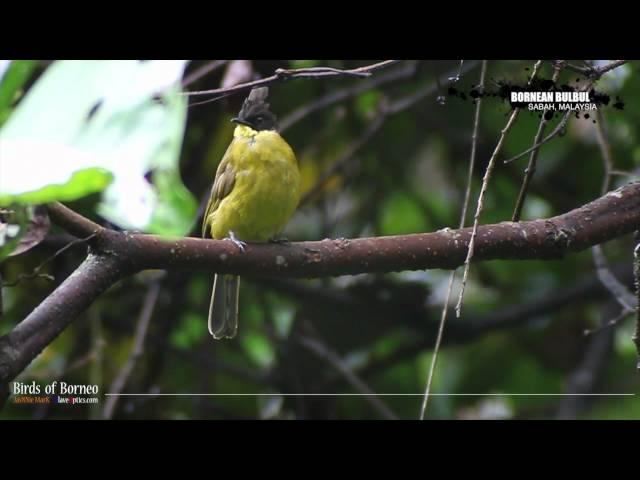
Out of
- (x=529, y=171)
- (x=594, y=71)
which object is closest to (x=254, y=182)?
(x=529, y=171)

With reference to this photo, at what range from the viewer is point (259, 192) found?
2.27 m

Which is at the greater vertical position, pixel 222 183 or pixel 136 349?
pixel 222 183

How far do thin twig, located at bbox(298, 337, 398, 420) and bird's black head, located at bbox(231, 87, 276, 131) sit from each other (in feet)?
2.34

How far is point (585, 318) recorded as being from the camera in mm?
2734

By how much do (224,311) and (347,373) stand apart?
1.40 ft

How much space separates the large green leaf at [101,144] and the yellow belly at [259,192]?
5.28ft

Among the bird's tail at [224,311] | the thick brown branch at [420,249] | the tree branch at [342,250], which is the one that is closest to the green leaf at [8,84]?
the tree branch at [342,250]

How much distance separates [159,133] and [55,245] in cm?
167

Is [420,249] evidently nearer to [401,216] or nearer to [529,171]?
[529,171]

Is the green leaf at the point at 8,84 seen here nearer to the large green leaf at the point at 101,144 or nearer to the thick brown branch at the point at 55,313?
the large green leaf at the point at 101,144

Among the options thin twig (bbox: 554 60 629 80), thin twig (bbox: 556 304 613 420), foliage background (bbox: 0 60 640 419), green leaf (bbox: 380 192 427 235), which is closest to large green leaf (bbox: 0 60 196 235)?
thin twig (bbox: 554 60 629 80)
